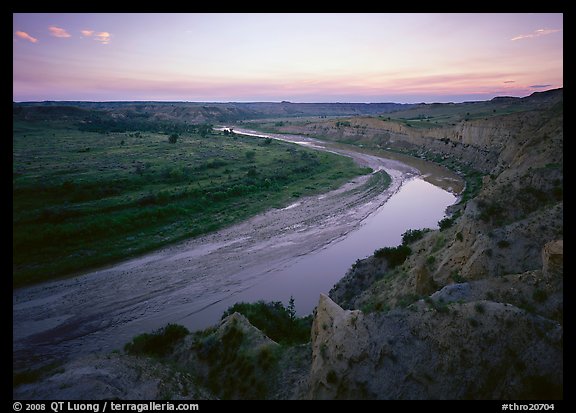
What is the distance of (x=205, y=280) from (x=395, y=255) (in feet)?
35.2

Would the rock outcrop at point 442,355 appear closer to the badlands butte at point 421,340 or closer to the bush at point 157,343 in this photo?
the badlands butte at point 421,340

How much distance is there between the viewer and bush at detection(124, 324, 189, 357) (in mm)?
12531

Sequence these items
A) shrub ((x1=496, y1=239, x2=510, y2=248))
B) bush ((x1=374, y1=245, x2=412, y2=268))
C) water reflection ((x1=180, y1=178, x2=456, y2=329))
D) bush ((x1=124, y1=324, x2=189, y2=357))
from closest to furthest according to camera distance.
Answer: shrub ((x1=496, y1=239, x2=510, y2=248)) → bush ((x1=124, y1=324, x2=189, y2=357)) → bush ((x1=374, y1=245, x2=412, y2=268)) → water reflection ((x1=180, y1=178, x2=456, y2=329))

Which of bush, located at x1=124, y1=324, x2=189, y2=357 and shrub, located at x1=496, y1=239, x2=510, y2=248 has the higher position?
shrub, located at x1=496, y1=239, x2=510, y2=248

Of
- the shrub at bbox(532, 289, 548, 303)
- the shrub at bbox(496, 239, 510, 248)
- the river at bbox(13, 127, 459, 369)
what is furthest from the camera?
the river at bbox(13, 127, 459, 369)

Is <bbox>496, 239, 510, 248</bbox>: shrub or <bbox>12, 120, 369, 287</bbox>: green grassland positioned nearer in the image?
<bbox>496, 239, 510, 248</bbox>: shrub

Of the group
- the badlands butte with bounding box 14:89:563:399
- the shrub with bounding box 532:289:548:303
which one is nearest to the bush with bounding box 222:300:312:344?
the badlands butte with bounding box 14:89:563:399

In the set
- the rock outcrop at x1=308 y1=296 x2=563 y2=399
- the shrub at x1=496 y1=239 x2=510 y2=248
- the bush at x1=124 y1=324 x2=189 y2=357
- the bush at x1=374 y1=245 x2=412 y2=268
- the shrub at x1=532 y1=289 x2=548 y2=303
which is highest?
the shrub at x1=496 y1=239 x2=510 y2=248

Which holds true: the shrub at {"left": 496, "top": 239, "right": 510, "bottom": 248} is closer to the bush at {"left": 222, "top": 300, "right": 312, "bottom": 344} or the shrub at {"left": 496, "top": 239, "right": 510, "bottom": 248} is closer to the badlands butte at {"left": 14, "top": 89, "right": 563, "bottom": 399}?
the badlands butte at {"left": 14, "top": 89, "right": 563, "bottom": 399}

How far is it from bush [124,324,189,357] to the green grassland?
10.3 meters

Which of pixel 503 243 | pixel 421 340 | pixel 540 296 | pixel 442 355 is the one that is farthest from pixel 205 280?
pixel 540 296

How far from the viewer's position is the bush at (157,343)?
12531mm

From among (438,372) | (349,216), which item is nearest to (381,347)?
(438,372)
